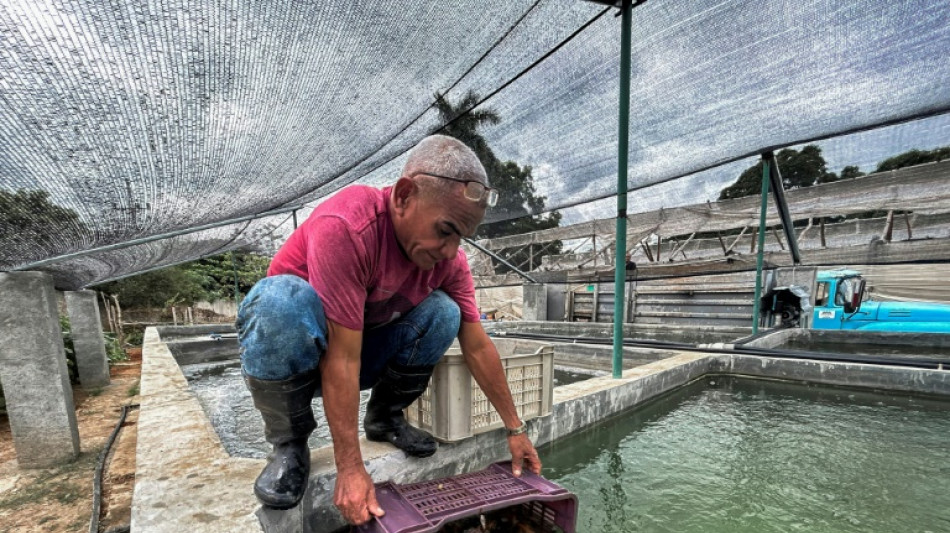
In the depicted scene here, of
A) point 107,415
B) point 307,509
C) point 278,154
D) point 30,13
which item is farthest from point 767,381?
point 107,415

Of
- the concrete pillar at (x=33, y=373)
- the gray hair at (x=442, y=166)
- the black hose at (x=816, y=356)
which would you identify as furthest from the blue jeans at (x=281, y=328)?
the black hose at (x=816, y=356)

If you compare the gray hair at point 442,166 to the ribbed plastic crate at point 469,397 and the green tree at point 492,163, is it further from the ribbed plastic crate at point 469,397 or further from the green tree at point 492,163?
the green tree at point 492,163

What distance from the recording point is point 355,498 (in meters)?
0.98

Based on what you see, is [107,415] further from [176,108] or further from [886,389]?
[886,389]

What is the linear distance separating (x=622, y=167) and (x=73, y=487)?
13.2 ft

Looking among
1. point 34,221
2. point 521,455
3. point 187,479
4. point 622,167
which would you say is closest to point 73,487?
point 34,221

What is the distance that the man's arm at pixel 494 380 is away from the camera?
138 centimetres

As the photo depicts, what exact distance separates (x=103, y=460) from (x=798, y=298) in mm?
9388

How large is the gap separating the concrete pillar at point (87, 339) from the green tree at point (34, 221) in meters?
3.38

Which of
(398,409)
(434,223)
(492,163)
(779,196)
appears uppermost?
(492,163)

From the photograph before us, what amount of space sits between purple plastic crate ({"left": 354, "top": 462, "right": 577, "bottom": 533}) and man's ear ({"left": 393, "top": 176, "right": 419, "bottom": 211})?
837 mm

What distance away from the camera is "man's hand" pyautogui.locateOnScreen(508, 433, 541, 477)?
1.37 m

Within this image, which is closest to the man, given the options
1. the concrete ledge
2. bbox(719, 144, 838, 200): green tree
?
the concrete ledge

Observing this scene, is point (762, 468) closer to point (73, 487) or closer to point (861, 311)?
point (73, 487)
